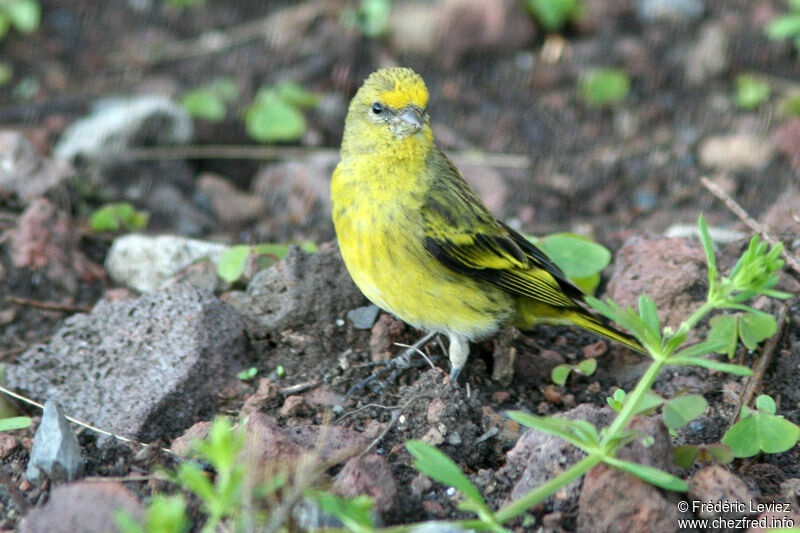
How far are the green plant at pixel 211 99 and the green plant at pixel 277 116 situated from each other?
206mm

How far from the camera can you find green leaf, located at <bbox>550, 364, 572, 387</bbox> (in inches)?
156

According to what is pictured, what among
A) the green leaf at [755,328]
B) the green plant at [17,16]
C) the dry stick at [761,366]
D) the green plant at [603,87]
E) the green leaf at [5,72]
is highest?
the green plant at [17,16]

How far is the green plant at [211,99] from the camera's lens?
6660 millimetres

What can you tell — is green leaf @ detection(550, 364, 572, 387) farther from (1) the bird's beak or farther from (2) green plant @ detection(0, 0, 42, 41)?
(2) green plant @ detection(0, 0, 42, 41)

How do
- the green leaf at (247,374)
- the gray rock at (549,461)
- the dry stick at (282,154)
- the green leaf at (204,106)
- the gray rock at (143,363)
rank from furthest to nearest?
1. the green leaf at (204,106)
2. the dry stick at (282,154)
3. the green leaf at (247,374)
4. the gray rock at (143,363)
5. the gray rock at (549,461)

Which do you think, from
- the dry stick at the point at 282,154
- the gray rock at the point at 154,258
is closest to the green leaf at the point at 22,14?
the dry stick at the point at 282,154

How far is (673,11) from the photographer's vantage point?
24.9 ft

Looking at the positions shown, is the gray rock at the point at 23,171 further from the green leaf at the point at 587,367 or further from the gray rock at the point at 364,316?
the green leaf at the point at 587,367

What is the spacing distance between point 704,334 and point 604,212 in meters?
2.10

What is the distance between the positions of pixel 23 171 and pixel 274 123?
198cm

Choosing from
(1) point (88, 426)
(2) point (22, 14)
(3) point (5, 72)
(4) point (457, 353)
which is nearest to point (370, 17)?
(2) point (22, 14)

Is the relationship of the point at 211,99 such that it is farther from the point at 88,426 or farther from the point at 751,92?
the point at 751,92

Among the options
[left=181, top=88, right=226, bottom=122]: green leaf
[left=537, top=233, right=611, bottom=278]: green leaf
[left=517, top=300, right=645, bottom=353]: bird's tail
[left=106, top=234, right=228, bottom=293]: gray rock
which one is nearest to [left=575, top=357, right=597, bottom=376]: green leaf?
[left=517, top=300, right=645, bottom=353]: bird's tail

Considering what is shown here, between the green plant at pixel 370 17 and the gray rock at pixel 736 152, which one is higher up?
the green plant at pixel 370 17
